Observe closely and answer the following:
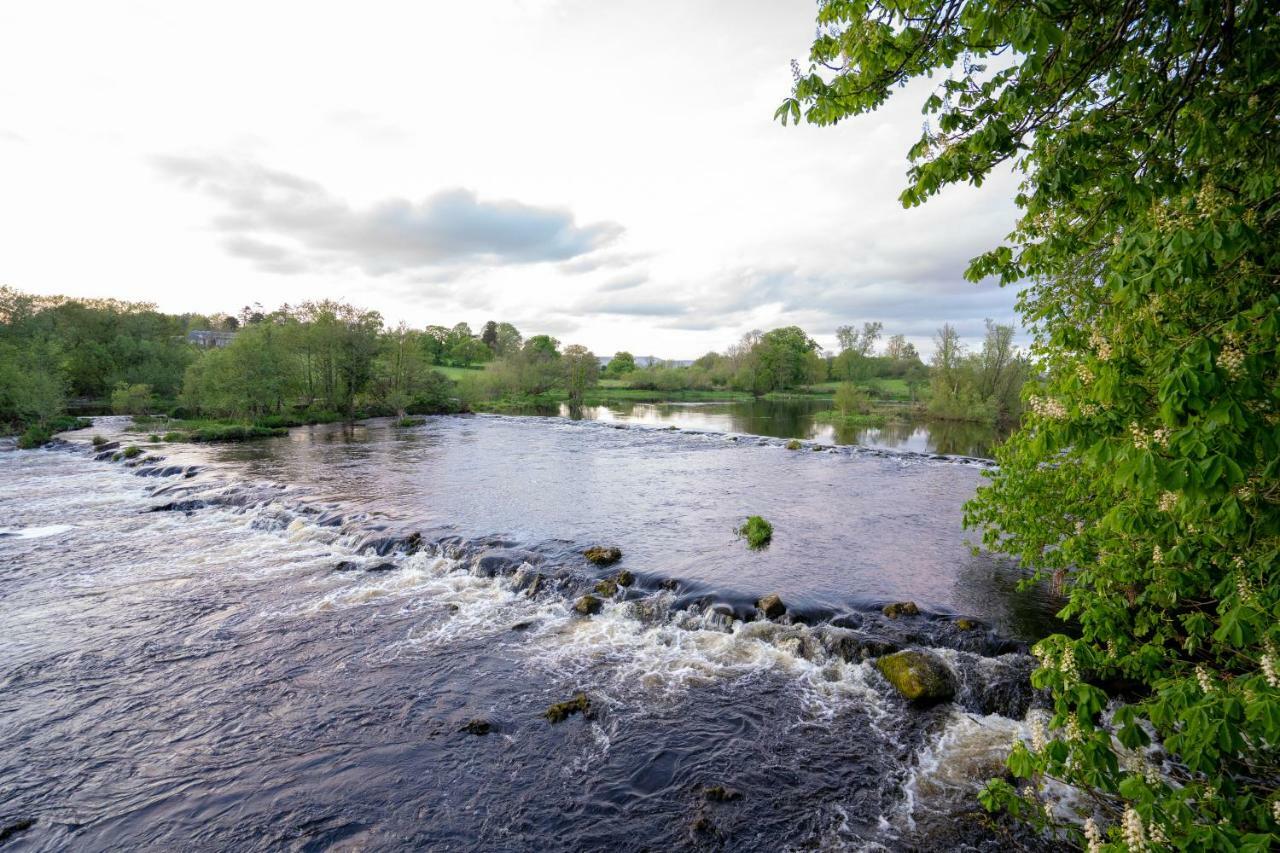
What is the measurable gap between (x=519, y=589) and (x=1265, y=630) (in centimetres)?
1332

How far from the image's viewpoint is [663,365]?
12781 centimetres

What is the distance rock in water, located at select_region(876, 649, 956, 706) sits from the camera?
9508 mm

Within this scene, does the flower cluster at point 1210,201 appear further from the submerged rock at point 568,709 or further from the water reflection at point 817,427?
the water reflection at point 817,427

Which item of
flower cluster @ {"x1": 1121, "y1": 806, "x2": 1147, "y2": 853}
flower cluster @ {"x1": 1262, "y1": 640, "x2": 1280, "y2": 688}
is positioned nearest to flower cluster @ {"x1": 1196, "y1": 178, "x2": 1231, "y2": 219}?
flower cluster @ {"x1": 1262, "y1": 640, "x2": 1280, "y2": 688}

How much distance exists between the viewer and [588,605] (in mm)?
13180

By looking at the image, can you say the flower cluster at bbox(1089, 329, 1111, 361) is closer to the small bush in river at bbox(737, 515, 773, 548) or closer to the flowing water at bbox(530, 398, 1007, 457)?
the small bush in river at bbox(737, 515, 773, 548)

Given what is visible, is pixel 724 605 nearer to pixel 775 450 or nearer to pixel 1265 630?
pixel 1265 630

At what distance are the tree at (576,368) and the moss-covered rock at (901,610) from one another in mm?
81143

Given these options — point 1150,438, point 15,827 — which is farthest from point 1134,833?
point 15,827

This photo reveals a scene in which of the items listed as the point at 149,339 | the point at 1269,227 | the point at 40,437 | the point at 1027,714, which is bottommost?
the point at 1027,714

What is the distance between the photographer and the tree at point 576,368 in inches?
3615

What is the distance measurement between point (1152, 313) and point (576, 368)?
89753 mm

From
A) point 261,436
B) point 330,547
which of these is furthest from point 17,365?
point 330,547

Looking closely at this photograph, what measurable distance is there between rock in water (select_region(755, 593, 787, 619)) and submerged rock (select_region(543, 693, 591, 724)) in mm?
4817
